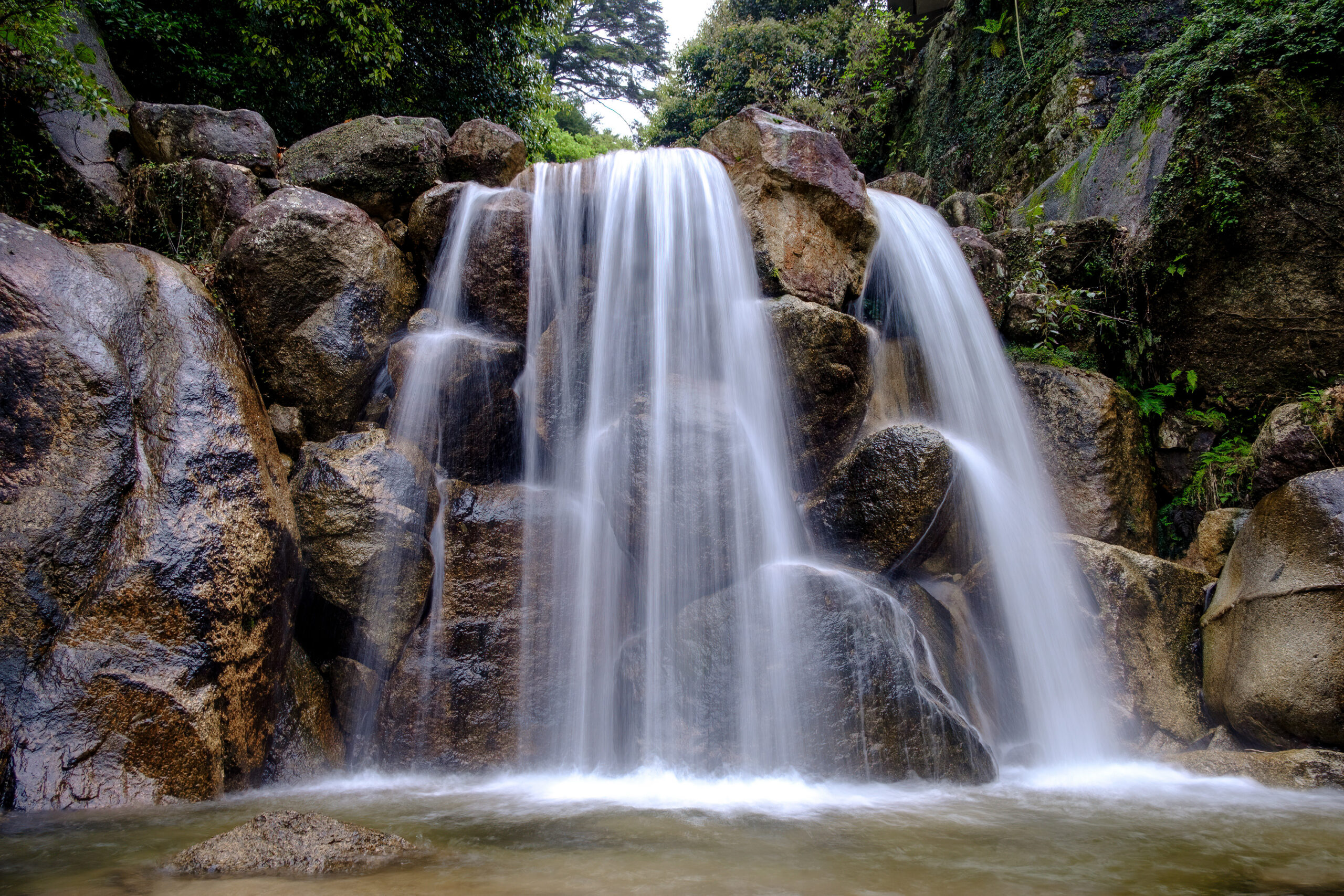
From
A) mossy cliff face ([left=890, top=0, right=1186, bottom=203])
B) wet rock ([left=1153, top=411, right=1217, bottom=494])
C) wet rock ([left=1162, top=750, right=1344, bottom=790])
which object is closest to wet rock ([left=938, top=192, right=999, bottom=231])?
mossy cliff face ([left=890, top=0, right=1186, bottom=203])

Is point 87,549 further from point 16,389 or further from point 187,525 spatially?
point 16,389

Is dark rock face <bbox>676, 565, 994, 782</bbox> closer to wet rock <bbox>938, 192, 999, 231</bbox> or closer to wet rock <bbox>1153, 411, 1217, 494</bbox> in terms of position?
wet rock <bbox>1153, 411, 1217, 494</bbox>

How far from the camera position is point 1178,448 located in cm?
750

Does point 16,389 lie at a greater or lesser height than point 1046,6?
lesser

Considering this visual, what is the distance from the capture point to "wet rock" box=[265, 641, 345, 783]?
16.6 ft

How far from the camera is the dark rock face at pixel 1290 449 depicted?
5.86 metres

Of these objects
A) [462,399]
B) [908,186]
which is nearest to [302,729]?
[462,399]

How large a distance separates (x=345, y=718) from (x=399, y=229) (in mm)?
5506

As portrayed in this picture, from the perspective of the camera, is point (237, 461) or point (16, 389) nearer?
point (16, 389)

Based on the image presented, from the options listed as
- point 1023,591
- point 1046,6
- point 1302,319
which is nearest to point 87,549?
point 1023,591

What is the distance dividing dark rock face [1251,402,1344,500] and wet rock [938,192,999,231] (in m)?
5.35

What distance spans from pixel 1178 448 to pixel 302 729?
8774mm

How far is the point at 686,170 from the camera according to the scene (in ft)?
26.6

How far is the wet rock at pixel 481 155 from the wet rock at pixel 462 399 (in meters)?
2.74
